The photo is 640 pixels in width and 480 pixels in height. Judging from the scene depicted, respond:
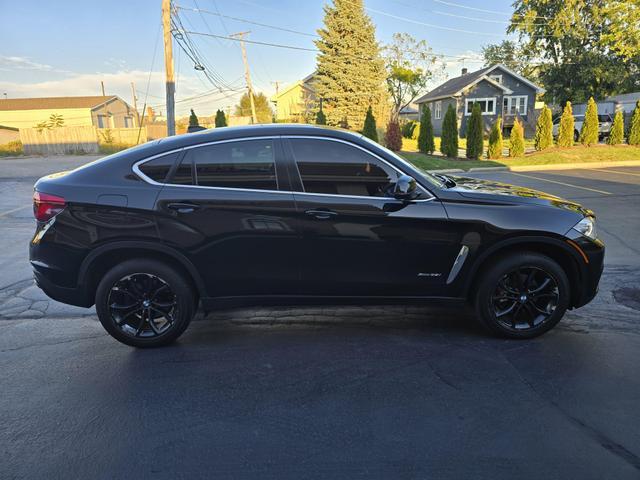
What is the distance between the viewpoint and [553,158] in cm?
1867

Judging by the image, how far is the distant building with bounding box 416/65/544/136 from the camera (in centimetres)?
3562

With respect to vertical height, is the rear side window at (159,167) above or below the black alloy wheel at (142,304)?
above

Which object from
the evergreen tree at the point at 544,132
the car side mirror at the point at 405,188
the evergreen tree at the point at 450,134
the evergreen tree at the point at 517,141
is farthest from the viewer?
the evergreen tree at the point at 544,132

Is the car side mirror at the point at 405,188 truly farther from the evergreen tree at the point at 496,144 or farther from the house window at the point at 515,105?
the house window at the point at 515,105

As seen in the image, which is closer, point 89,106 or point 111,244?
point 111,244

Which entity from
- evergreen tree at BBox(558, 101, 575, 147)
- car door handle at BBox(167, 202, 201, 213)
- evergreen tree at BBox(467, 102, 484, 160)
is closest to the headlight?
car door handle at BBox(167, 202, 201, 213)

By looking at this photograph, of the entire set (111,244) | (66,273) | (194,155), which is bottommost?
(66,273)

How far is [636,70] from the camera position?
116 ft

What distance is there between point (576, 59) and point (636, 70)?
4.74 meters

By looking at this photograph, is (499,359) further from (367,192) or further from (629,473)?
(367,192)

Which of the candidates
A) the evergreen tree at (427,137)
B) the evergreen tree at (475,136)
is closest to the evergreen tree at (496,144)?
the evergreen tree at (475,136)

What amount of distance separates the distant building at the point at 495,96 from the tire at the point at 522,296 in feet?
112

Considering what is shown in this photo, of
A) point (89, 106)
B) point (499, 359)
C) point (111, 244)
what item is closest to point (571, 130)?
point (499, 359)

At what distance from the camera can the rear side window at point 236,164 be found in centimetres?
357
